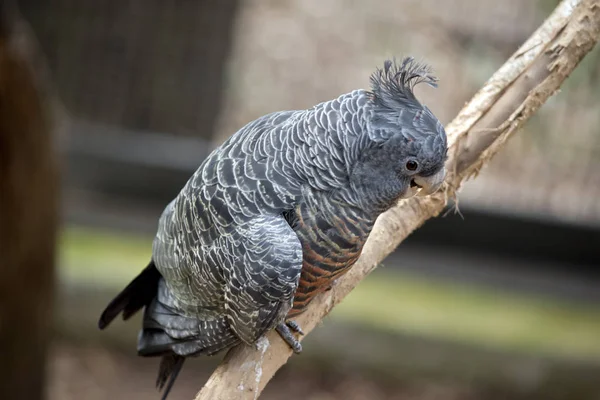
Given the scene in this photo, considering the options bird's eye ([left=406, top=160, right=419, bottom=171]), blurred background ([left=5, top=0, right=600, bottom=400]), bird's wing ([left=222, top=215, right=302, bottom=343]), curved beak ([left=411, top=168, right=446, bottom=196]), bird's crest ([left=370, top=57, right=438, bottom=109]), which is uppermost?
bird's crest ([left=370, top=57, right=438, bottom=109])

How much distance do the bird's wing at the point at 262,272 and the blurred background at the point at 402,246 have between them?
2236mm

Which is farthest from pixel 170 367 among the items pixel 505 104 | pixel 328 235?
pixel 505 104

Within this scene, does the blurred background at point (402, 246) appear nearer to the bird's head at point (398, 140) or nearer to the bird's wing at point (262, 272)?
the bird's wing at point (262, 272)

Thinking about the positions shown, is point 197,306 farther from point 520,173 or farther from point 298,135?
point 520,173

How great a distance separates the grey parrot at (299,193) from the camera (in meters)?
1.45

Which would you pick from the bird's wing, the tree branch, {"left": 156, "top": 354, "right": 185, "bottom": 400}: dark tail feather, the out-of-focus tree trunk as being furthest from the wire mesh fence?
the bird's wing

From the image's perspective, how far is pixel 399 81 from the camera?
1.44 meters

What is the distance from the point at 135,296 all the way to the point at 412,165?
0.98 metres

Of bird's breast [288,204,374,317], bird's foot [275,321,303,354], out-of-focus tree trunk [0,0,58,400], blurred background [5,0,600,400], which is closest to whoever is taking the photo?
bird's breast [288,204,374,317]

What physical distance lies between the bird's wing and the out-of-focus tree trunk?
1439mm

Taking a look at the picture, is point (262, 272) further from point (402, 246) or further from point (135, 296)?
point (402, 246)

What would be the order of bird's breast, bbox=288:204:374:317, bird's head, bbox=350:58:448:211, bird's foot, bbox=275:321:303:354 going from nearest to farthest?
bird's head, bbox=350:58:448:211
bird's breast, bbox=288:204:374:317
bird's foot, bbox=275:321:303:354

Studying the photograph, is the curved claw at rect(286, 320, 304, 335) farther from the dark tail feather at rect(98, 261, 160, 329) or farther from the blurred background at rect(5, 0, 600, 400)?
the blurred background at rect(5, 0, 600, 400)

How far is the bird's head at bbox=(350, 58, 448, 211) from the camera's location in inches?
55.8
